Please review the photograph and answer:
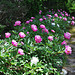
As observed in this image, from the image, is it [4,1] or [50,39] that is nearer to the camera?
[50,39]

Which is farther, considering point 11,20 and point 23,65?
point 11,20

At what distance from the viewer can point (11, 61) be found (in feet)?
7.45

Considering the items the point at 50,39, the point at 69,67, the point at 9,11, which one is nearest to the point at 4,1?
the point at 9,11

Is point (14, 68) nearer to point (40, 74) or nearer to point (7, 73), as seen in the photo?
point (7, 73)

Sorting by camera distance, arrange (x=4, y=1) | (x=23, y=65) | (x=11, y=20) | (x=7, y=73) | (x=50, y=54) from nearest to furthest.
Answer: (x=7, y=73) → (x=23, y=65) → (x=50, y=54) → (x=4, y=1) → (x=11, y=20)

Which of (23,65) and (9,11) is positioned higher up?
(9,11)

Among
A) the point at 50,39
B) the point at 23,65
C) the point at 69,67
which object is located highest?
the point at 50,39

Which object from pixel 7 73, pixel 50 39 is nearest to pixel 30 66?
pixel 7 73

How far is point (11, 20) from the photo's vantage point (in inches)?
153

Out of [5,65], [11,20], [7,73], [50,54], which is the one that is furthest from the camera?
[11,20]

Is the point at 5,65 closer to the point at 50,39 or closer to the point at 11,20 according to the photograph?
the point at 50,39

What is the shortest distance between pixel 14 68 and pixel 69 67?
4.64ft

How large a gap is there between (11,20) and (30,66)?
206 cm

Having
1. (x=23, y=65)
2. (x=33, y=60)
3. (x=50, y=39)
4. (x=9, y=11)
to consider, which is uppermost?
(x=9, y=11)
